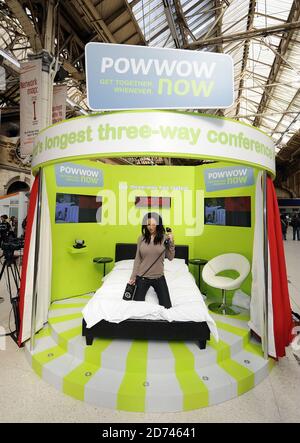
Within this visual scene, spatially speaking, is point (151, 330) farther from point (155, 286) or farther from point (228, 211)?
point (228, 211)

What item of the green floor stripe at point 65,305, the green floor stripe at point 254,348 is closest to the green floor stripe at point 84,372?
the green floor stripe at point 65,305

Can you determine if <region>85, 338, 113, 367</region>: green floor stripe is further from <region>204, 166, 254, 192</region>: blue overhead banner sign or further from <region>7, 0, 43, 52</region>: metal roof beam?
<region>7, 0, 43, 52</region>: metal roof beam

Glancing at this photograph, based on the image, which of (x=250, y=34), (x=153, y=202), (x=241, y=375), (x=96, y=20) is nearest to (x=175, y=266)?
(x=153, y=202)

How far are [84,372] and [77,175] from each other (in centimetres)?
293

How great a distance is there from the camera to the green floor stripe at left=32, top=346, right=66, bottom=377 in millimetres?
2428

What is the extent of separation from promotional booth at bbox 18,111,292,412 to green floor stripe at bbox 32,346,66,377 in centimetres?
2

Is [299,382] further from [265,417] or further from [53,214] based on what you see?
[53,214]

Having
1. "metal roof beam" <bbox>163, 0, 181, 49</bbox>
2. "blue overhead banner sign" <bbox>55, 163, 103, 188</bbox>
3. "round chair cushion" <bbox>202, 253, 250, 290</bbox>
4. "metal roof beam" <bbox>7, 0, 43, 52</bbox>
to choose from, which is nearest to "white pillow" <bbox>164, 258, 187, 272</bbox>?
"round chair cushion" <bbox>202, 253, 250, 290</bbox>

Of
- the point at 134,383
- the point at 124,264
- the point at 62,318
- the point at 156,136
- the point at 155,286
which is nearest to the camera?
the point at 156,136

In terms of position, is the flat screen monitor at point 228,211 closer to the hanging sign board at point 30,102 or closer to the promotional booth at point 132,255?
the promotional booth at point 132,255

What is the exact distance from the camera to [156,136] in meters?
1.99

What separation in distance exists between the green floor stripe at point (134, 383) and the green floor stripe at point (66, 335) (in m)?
0.72

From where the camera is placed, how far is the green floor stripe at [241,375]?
223 centimetres
